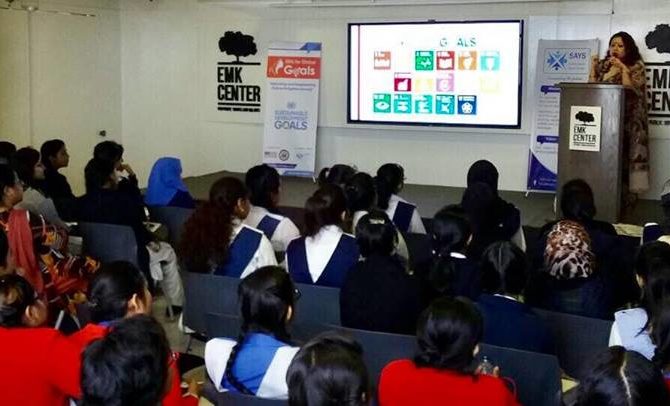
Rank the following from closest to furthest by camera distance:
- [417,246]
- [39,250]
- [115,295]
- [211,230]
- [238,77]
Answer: [115,295] < [211,230] < [39,250] < [417,246] < [238,77]

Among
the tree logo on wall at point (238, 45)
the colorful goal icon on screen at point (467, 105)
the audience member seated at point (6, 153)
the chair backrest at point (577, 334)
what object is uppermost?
the tree logo on wall at point (238, 45)

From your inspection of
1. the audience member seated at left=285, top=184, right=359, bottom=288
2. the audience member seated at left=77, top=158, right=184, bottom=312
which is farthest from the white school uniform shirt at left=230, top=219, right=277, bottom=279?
the audience member seated at left=77, top=158, right=184, bottom=312

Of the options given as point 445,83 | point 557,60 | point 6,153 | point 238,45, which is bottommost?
point 6,153

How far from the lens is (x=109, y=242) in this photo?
511cm

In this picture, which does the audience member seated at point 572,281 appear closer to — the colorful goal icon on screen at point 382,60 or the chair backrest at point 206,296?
the chair backrest at point 206,296

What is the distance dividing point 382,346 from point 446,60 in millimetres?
6307

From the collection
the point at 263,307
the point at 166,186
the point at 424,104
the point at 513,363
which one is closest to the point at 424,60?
the point at 424,104

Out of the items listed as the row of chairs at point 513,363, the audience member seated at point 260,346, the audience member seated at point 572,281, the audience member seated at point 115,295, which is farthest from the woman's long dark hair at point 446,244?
the audience member seated at point 115,295

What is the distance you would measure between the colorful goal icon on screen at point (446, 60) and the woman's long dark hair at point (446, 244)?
5.38 metres

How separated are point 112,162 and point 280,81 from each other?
4.25 m

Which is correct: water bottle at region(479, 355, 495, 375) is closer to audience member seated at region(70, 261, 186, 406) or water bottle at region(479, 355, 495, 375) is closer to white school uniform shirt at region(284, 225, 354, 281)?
audience member seated at region(70, 261, 186, 406)

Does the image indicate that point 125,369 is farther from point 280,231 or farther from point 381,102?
point 381,102

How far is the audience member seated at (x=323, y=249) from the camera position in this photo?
4156 millimetres

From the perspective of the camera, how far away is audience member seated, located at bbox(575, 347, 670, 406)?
5.80 ft
